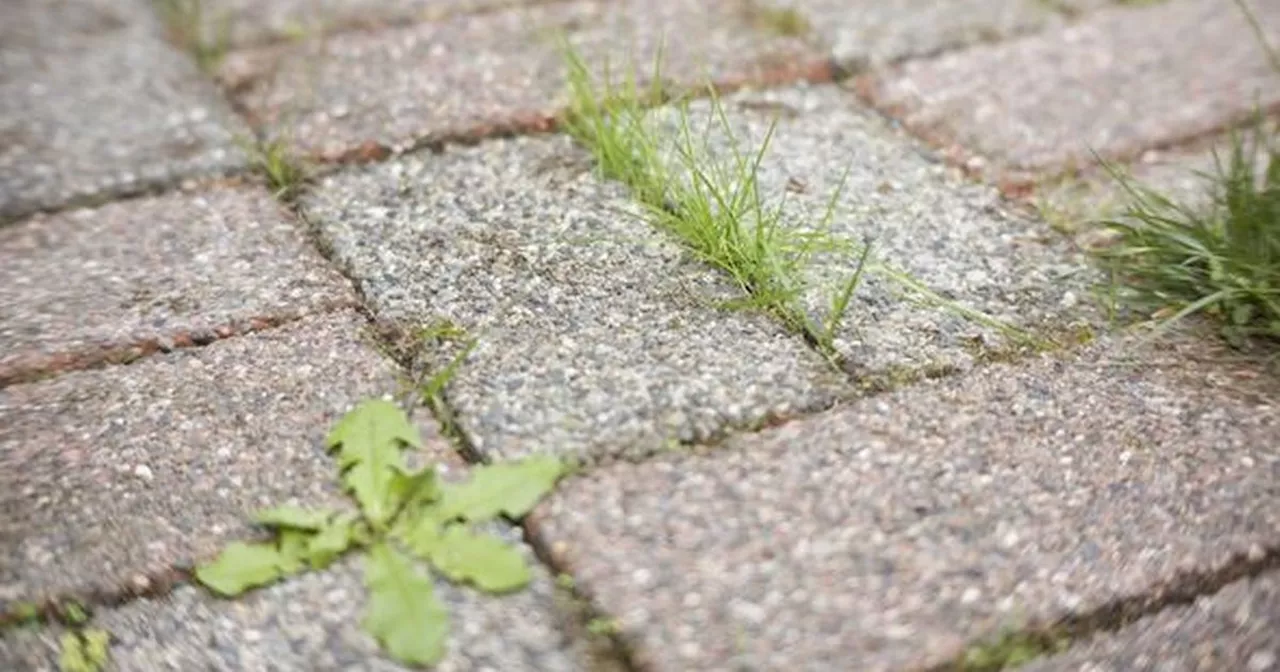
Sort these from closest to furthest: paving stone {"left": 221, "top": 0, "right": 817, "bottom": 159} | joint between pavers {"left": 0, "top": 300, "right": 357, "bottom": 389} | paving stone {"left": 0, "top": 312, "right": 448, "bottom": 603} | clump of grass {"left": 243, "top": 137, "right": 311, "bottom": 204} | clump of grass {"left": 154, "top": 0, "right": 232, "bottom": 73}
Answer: paving stone {"left": 0, "top": 312, "right": 448, "bottom": 603} → joint between pavers {"left": 0, "top": 300, "right": 357, "bottom": 389} → clump of grass {"left": 243, "top": 137, "right": 311, "bottom": 204} → paving stone {"left": 221, "top": 0, "right": 817, "bottom": 159} → clump of grass {"left": 154, "top": 0, "right": 232, "bottom": 73}

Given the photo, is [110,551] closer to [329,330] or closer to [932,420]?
[329,330]

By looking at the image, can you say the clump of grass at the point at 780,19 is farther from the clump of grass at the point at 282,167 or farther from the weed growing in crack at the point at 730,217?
the clump of grass at the point at 282,167

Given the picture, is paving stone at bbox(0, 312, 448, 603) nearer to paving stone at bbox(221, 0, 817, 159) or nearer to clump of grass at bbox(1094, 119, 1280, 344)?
paving stone at bbox(221, 0, 817, 159)

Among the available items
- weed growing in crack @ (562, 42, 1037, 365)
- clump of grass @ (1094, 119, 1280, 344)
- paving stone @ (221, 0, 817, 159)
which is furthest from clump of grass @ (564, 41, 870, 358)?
clump of grass @ (1094, 119, 1280, 344)

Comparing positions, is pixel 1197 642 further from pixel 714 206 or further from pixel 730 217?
pixel 714 206

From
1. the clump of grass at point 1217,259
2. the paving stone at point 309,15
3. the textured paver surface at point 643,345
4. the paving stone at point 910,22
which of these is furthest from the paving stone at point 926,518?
the paving stone at point 309,15

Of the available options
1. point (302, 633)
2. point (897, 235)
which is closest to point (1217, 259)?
point (897, 235)

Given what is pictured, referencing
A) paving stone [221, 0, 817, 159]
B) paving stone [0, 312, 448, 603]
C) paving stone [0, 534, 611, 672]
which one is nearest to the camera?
paving stone [0, 534, 611, 672]
